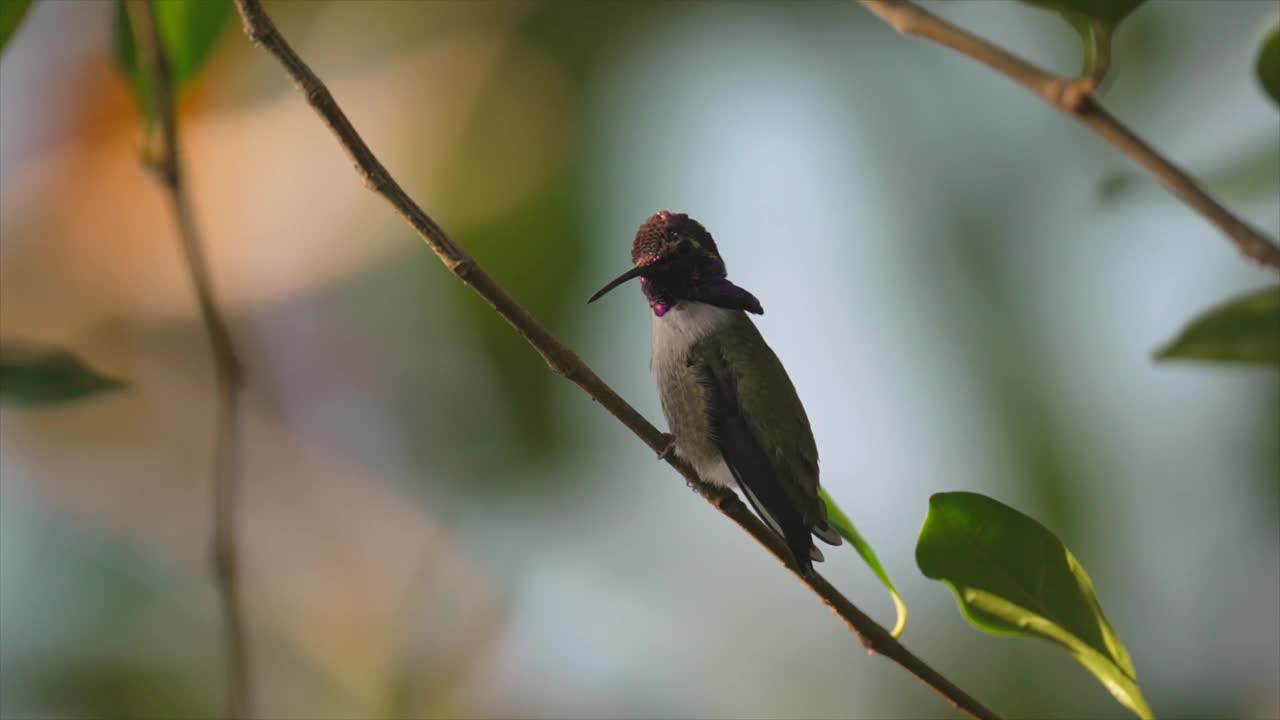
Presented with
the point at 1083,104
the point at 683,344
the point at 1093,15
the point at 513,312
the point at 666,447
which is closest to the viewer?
the point at 1083,104

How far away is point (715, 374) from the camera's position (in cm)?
183

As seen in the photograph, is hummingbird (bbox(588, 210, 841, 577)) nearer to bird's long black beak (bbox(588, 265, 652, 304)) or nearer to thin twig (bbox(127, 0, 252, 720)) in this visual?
bird's long black beak (bbox(588, 265, 652, 304))

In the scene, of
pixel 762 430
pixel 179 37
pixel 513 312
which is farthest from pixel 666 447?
pixel 179 37

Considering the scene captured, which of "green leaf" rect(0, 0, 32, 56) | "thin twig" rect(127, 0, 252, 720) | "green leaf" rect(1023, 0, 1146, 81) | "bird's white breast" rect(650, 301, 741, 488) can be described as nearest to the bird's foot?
"bird's white breast" rect(650, 301, 741, 488)

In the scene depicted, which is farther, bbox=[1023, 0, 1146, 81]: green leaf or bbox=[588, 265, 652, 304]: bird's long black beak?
bbox=[588, 265, 652, 304]: bird's long black beak

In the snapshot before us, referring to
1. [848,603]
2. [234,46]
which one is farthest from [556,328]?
[848,603]

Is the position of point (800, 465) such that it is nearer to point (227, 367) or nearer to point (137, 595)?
point (227, 367)

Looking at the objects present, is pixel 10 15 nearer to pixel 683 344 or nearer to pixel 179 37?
pixel 179 37

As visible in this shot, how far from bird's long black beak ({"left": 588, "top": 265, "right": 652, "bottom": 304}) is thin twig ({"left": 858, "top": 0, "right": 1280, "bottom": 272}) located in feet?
3.01

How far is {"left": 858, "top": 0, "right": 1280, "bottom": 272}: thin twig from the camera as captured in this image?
0.57m

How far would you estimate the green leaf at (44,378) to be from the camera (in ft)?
3.51

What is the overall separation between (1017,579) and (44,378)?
3.10 ft

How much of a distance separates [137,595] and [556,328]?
2.03m

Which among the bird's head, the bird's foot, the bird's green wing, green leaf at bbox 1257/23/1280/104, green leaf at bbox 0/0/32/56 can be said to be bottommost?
green leaf at bbox 1257/23/1280/104
